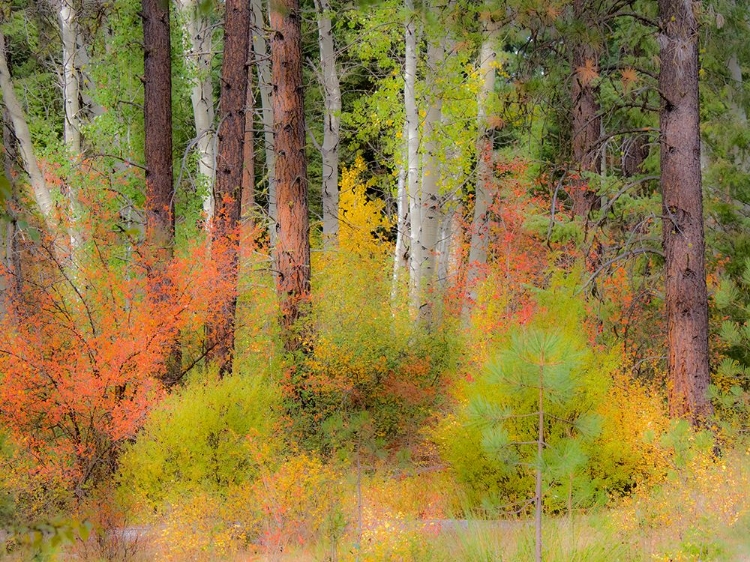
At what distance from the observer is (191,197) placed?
14594mm

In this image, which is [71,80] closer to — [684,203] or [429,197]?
[429,197]

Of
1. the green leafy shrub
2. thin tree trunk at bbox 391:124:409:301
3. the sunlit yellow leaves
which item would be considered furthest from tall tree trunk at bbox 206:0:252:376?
the sunlit yellow leaves

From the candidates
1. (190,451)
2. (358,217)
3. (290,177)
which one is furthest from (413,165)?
(358,217)

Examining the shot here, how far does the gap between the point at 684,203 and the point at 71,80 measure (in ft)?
34.5

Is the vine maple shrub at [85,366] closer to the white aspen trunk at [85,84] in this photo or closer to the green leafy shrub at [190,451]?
the green leafy shrub at [190,451]

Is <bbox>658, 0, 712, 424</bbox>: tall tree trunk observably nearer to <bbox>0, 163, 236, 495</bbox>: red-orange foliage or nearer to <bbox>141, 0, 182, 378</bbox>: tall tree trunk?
<bbox>0, 163, 236, 495</bbox>: red-orange foliage

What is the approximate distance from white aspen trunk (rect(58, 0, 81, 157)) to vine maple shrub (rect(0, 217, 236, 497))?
5483 mm

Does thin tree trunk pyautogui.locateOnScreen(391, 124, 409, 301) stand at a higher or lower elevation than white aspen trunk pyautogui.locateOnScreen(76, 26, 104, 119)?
lower

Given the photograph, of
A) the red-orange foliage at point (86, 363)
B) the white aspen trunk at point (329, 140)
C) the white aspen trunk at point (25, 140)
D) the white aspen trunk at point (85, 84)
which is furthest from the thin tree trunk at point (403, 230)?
the red-orange foliage at point (86, 363)

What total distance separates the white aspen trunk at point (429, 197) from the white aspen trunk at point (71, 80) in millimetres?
5809

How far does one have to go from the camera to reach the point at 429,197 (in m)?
14.2

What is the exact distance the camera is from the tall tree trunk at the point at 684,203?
9078 millimetres

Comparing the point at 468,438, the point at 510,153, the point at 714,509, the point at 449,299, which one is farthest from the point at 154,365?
the point at 510,153

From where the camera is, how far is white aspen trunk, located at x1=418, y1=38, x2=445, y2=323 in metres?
14.3
